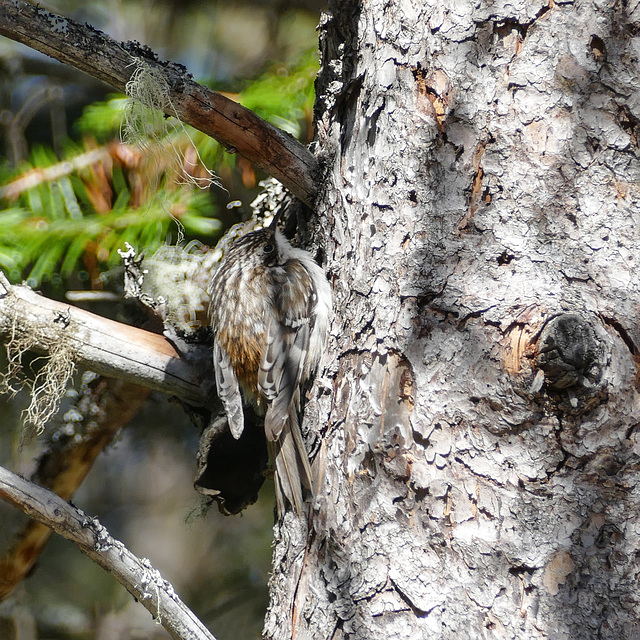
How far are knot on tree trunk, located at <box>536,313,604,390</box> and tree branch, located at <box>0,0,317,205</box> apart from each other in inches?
35.7

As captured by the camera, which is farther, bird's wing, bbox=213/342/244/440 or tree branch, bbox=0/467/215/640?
bird's wing, bbox=213/342/244/440

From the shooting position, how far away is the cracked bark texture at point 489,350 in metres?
1.32

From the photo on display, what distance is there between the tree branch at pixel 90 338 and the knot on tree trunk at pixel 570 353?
4.31 feet

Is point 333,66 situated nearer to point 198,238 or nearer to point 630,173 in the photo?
point 630,173

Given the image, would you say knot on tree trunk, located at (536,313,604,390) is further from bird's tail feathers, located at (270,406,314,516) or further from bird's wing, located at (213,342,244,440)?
bird's wing, located at (213,342,244,440)

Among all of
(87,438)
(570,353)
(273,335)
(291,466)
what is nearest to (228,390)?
(273,335)

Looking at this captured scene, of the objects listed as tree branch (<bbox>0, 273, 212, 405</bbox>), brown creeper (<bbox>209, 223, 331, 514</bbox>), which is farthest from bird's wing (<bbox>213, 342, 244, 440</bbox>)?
tree branch (<bbox>0, 273, 212, 405</bbox>)

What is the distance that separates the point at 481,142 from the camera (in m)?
1.50

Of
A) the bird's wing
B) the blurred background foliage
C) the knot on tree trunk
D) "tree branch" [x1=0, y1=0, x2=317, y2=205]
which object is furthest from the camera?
the blurred background foliage

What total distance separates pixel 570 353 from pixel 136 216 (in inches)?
76.0

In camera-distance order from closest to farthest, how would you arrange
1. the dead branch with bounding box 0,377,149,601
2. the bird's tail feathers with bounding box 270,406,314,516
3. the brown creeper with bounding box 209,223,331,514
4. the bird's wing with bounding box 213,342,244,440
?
1. the bird's tail feathers with bounding box 270,406,314,516
2. the brown creeper with bounding box 209,223,331,514
3. the bird's wing with bounding box 213,342,244,440
4. the dead branch with bounding box 0,377,149,601

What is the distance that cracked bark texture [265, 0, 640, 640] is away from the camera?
4.32 ft

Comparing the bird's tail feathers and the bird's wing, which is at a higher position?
the bird's tail feathers

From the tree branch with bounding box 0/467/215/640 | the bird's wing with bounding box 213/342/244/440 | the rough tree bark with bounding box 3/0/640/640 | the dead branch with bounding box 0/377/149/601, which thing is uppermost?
the rough tree bark with bounding box 3/0/640/640
